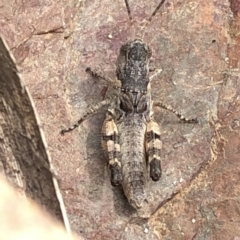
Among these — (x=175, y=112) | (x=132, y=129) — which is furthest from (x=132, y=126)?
(x=175, y=112)

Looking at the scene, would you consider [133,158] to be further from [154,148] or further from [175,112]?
[175,112]

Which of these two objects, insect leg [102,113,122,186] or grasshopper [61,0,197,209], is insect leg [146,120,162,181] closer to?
grasshopper [61,0,197,209]

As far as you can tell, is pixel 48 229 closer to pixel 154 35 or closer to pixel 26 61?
pixel 26 61

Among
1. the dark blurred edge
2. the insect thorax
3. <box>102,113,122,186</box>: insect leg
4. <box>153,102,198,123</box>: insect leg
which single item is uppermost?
the dark blurred edge

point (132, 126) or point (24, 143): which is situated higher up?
point (24, 143)

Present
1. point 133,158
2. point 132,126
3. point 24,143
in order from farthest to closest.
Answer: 1. point 132,126
2. point 133,158
3. point 24,143

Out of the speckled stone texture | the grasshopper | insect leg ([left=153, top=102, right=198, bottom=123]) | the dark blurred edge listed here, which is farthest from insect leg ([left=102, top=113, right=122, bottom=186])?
the dark blurred edge

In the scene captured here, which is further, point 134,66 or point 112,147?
point 134,66
